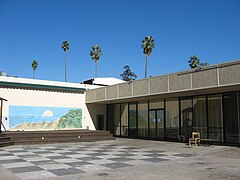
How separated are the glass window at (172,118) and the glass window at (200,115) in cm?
176

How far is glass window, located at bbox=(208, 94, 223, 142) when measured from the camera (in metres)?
18.3

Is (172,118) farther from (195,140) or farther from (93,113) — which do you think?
(93,113)

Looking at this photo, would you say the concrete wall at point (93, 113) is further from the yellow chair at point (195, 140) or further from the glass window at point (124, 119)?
the yellow chair at point (195, 140)

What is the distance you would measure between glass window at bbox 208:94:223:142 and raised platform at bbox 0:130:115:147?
9.13 meters

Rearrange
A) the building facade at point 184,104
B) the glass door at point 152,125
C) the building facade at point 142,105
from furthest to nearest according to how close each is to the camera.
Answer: the glass door at point 152,125
the building facade at point 142,105
the building facade at point 184,104

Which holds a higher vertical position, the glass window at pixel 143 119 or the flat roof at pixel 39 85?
the flat roof at pixel 39 85

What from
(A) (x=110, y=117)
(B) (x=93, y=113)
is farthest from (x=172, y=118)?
(B) (x=93, y=113)

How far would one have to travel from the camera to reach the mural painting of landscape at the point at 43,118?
24281mm

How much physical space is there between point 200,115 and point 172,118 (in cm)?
275

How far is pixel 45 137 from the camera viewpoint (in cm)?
2120

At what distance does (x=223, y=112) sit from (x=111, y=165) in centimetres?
1041

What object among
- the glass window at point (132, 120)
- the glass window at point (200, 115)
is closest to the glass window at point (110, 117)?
the glass window at point (132, 120)

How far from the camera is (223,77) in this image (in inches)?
606

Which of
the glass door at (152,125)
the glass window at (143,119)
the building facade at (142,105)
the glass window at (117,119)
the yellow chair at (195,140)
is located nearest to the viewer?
the building facade at (142,105)
